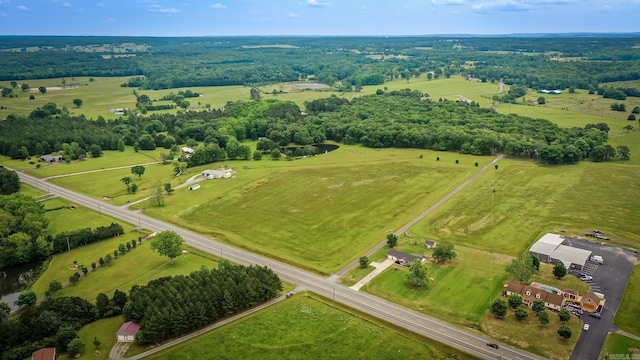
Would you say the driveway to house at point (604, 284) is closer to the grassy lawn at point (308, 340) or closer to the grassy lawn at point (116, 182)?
the grassy lawn at point (308, 340)

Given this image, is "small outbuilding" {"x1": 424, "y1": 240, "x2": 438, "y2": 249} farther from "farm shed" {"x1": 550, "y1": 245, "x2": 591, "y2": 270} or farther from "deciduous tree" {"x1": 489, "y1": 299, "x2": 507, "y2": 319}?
"deciduous tree" {"x1": 489, "y1": 299, "x2": 507, "y2": 319}

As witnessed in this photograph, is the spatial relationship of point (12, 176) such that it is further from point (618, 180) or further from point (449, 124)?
point (618, 180)

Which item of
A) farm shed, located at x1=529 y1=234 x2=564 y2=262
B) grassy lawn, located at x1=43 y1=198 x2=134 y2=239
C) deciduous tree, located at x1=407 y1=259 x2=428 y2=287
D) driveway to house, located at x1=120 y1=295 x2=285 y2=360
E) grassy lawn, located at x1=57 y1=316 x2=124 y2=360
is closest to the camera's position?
grassy lawn, located at x1=57 y1=316 x2=124 y2=360

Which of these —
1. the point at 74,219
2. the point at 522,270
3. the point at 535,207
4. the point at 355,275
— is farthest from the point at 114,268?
the point at 535,207

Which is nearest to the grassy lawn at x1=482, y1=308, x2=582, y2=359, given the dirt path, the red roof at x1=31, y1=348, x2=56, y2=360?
the dirt path

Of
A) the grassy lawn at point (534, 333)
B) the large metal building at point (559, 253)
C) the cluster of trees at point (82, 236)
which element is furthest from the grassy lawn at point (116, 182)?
the large metal building at point (559, 253)

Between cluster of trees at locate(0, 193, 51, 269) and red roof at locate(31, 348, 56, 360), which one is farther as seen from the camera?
cluster of trees at locate(0, 193, 51, 269)
